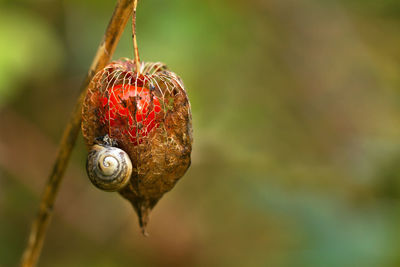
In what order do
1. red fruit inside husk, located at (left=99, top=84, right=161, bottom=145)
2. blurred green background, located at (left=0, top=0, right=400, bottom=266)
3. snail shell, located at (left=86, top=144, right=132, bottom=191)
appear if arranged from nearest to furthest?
1. snail shell, located at (left=86, top=144, right=132, bottom=191)
2. red fruit inside husk, located at (left=99, top=84, right=161, bottom=145)
3. blurred green background, located at (left=0, top=0, right=400, bottom=266)

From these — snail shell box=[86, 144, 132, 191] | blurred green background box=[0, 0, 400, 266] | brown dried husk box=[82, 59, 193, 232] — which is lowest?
snail shell box=[86, 144, 132, 191]

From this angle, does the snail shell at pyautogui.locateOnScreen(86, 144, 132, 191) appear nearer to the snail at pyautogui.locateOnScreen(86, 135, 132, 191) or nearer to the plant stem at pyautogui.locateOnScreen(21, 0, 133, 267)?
the snail at pyautogui.locateOnScreen(86, 135, 132, 191)

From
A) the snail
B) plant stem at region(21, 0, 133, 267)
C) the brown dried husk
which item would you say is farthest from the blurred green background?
the snail

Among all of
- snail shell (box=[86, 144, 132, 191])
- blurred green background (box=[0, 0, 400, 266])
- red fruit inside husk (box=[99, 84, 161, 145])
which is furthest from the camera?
blurred green background (box=[0, 0, 400, 266])

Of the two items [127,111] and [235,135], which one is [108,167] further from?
[235,135]

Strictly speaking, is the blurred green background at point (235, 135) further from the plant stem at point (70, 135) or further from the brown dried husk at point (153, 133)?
the brown dried husk at point (153, 133)

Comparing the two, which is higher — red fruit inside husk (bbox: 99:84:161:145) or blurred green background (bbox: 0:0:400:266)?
blurred green background (bbox: 0:0:400:266)
